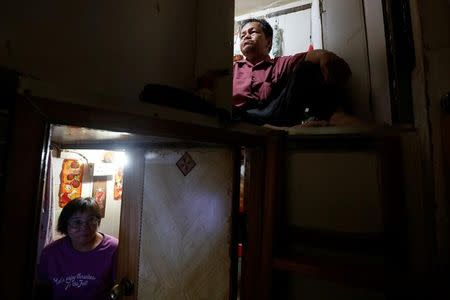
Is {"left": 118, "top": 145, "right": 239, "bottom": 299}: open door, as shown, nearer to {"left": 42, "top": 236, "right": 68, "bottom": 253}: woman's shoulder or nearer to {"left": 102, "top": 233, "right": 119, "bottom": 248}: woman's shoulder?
{"left": 102, "top": 233, "right": 119, "bottom": 248}: woman's shoulder

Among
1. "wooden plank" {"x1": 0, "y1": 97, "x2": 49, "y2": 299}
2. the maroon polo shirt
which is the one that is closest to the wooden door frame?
"wooden plank" {"x1": 0, "y1": 97, "x2": 49, "y2": 299}

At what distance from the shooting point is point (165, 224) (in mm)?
1420

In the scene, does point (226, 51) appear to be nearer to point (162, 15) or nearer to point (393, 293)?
point (162, 15)

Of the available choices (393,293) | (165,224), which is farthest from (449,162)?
(165,224)

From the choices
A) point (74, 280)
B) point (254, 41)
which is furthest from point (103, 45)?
point (74, 280)

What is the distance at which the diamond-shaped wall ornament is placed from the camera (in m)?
1.40

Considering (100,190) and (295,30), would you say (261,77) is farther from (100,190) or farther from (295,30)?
(100,190)

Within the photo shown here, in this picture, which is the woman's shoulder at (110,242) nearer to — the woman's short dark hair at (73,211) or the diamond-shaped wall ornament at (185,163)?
the woman's short dark hair at (73,211)

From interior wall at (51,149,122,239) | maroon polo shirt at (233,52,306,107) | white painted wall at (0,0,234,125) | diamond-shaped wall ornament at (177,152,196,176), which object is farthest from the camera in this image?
interior wall at (51,149,122,239)

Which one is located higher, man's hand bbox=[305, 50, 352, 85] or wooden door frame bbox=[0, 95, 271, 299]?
man's hand bbox=[305, 50, 352, 85]

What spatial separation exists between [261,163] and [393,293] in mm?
636

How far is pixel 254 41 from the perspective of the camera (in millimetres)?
1793

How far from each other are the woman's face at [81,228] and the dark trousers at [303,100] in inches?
55.1

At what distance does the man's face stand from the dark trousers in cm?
45
